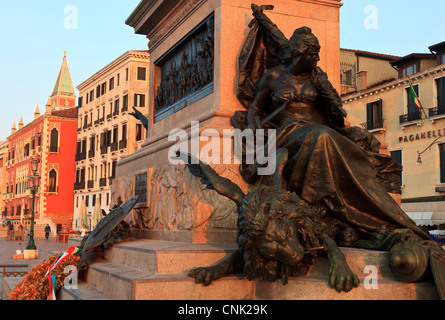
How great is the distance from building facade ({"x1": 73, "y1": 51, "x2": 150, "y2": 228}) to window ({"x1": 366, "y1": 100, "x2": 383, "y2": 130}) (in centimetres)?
1927

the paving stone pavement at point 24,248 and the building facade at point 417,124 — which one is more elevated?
the building facade at point 417,124

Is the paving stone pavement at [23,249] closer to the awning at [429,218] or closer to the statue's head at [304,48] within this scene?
the statue's head at [304,48]

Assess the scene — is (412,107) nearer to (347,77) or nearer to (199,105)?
(347,77)

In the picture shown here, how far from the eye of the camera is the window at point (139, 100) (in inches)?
1853

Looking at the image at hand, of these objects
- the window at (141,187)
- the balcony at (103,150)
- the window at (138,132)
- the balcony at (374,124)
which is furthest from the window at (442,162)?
the balcony at (103,150)

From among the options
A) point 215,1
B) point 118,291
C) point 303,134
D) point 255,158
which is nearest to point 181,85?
point 215,1

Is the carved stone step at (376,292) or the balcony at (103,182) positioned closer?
the carved stone step at (376,292)

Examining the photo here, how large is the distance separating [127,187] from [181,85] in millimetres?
1795

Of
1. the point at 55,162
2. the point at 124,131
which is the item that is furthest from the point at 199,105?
the point at 55,162

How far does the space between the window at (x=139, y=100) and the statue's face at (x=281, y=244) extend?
4409 centimetres

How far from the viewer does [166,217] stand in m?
6.81

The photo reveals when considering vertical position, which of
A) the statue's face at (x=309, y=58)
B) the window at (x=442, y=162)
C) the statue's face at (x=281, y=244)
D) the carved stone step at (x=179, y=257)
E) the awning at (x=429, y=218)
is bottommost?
the carved stone step at (x=179, y=257)

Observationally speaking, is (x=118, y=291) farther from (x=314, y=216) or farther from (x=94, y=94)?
(x=94, y=94)

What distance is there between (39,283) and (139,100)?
42208mm
